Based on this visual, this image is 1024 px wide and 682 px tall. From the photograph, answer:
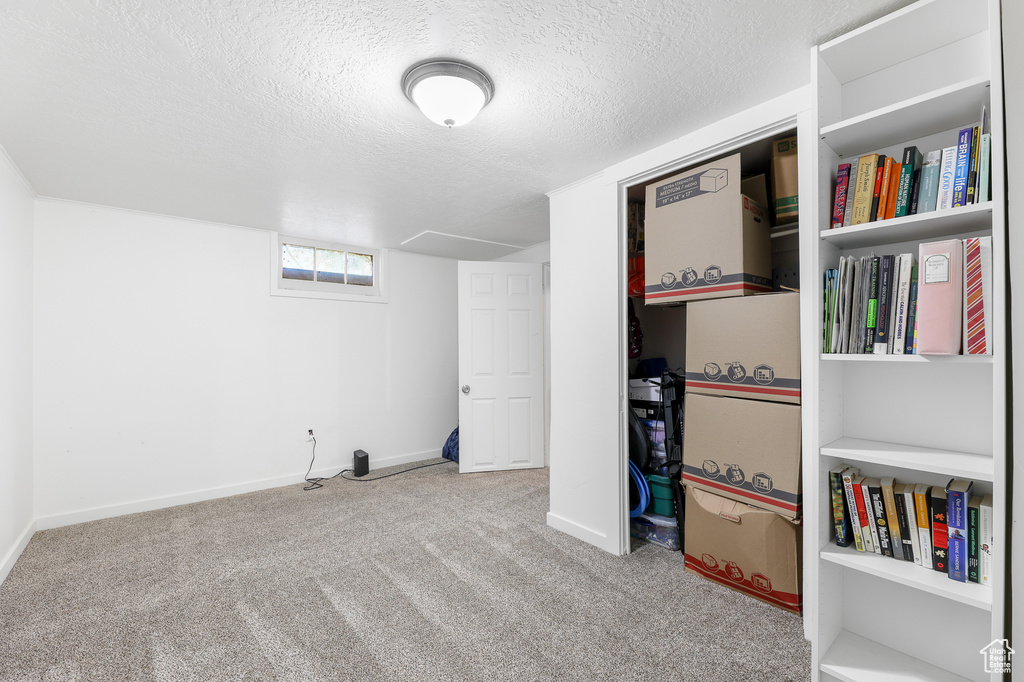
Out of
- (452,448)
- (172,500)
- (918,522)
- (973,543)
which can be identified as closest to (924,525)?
(918,522)

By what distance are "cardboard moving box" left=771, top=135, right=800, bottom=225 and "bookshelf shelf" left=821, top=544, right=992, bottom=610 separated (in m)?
1.43

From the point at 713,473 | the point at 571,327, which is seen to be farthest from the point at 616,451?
the point at 571,327

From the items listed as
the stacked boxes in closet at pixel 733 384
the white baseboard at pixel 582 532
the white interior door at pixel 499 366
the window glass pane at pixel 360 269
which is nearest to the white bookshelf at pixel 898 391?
the stacked boxes in closet at pixel 733 384

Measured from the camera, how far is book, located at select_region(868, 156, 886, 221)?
153cm

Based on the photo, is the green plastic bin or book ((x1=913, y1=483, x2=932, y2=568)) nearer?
book ((x1=913, y1=483, x2=932, y2=568))

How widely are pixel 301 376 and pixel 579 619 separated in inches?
126

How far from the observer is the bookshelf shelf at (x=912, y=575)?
1.30 metres

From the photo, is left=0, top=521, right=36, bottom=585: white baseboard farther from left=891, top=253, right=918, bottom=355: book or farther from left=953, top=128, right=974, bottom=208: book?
left=953, top=128, right=974, bottom=208: book

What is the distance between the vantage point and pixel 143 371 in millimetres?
3465

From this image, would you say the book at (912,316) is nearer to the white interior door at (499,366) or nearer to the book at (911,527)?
the book at (911,527)

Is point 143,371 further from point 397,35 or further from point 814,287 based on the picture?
point 814,287

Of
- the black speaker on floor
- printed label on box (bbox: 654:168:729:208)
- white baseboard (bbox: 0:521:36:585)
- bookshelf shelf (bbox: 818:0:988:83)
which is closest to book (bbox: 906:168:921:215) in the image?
bookshelf shelf (bbox: 818:0:988:83)

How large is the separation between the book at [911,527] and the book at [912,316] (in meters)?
0.46

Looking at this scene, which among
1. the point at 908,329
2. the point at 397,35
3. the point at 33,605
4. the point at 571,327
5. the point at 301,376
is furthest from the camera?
the point at 301,376
